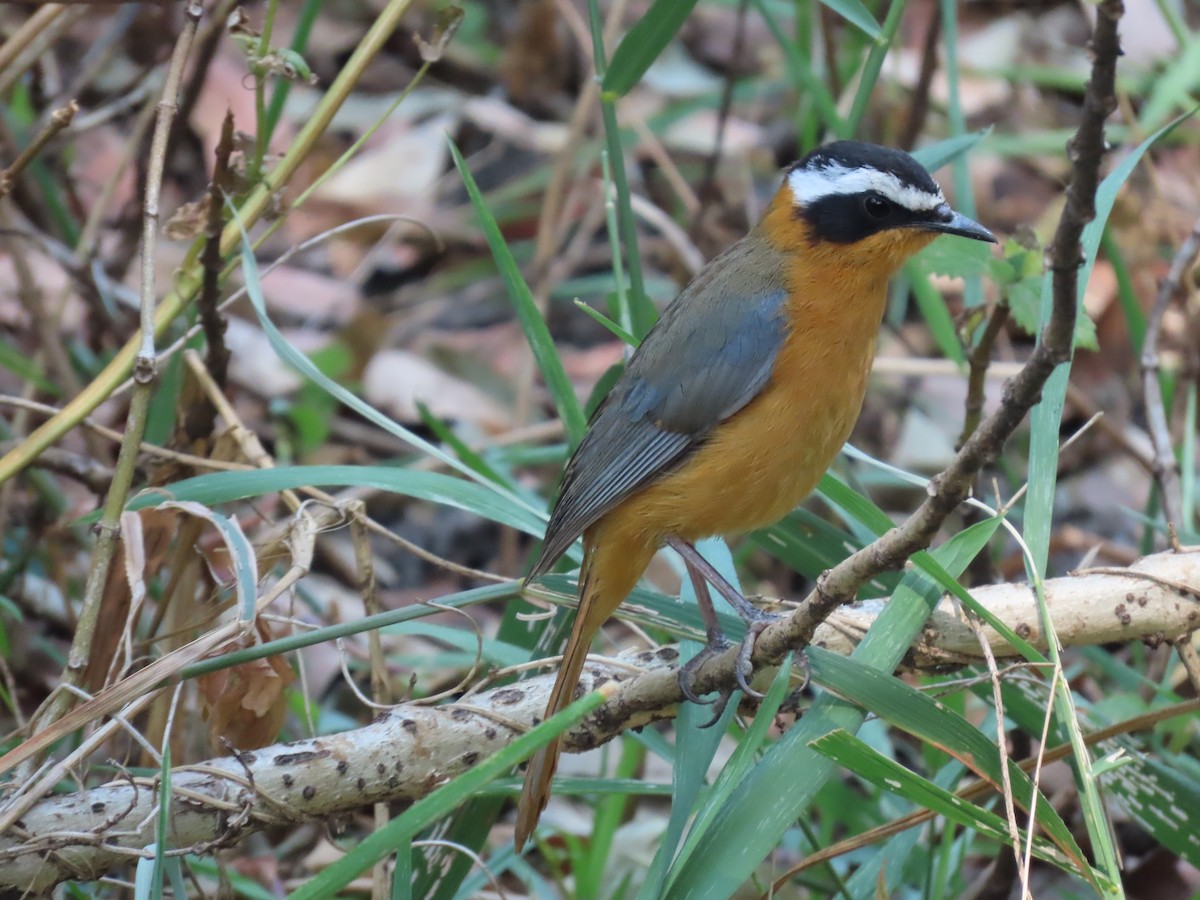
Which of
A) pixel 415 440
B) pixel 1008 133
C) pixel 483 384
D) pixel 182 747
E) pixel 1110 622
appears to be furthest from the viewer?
pixel 1008 133

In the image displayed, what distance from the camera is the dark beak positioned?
3418mm

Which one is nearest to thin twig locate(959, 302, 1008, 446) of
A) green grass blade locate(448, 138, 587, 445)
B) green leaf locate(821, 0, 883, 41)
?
green leaf locate(821, 0, 883, 41)

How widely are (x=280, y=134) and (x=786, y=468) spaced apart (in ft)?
16.1

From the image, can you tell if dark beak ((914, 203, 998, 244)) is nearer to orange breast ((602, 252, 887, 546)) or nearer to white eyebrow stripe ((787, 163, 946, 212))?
white eyebrow stripe ((787, 163, 946, 212))

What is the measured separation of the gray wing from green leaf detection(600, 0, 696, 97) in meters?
0.70

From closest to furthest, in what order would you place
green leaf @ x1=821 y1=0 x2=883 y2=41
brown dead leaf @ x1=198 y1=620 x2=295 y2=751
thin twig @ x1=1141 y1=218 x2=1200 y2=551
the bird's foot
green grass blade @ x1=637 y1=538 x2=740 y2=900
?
1. green grass blade @ x1=637 y1=538 x2=740 y2=900
2. the bird's foot
3. brown dead leaf @ x1=198 y1=620 x2=295 y2=751
4. green leaf @ x1=821 y1=0 x2=883 y2=41
5. thin twig @ x1=1141 y1=218 x2=1200 y2=551

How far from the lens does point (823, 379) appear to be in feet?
11.2

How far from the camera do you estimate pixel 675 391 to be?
3545mm

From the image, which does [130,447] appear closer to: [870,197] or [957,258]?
[870,197]

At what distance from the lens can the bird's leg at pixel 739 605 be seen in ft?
9.39

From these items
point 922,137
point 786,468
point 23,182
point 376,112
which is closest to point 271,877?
point 786,468

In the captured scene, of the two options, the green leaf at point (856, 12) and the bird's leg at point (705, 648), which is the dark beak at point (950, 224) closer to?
the green leaf at point (856, 12)

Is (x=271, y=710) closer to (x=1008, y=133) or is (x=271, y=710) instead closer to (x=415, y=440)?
(x=415, y=440)

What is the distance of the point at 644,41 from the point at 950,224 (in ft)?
3.02
